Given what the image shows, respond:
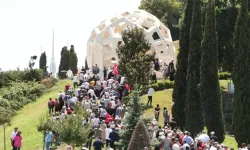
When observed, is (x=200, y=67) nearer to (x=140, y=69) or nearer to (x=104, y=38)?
(x=140, y=69)

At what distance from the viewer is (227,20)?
4547cm

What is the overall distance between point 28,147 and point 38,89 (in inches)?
883

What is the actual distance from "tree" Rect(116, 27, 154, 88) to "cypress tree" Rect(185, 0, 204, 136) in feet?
18.6

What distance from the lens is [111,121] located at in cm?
2675

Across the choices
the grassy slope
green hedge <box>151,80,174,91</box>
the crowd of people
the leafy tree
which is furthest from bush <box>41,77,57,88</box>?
green hedge <box>151,80,174,91</box>

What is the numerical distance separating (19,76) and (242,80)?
108ft

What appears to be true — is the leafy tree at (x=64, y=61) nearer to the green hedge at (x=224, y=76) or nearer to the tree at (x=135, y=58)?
the green hedge at (x=224, y=76)

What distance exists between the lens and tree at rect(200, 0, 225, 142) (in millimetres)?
28938

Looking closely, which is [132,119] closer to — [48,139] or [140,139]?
[140,139]

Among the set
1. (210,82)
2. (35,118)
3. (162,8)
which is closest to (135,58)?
(35,118)

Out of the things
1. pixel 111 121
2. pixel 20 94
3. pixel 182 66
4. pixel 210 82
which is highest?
pixel 182 66

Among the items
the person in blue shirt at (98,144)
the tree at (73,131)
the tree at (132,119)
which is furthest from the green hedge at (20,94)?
the person in blue shirt at (98,144)

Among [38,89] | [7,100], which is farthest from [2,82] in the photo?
[7,100]

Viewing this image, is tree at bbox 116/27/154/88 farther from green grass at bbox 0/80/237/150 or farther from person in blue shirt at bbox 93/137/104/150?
person in blue shirt at bbox 93/137/104/150
